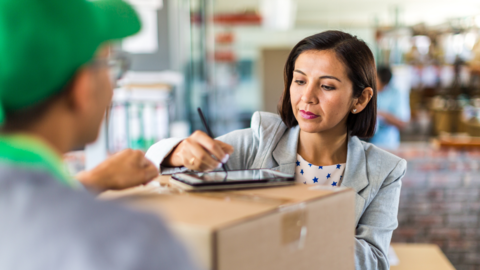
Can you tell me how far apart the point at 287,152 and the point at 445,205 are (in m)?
2.46

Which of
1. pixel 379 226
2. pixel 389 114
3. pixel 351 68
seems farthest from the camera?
pixel 389 114

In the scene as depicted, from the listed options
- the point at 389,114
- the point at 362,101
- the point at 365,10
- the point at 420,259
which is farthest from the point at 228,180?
the point at 365,10

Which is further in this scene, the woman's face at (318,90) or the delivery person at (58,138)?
the woman's face at (318,90)

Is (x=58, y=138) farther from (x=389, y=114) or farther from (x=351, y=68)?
(x=389, y=114)

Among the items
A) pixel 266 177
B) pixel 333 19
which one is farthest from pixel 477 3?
pixel 266 177

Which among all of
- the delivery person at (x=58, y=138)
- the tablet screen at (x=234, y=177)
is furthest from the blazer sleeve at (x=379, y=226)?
the delivery person at (x=58, y=138)

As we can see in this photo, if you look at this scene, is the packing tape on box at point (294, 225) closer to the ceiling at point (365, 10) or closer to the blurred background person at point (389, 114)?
the blurred background person at point (389, 114)

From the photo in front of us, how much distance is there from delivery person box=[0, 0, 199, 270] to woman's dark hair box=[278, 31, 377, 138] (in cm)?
109

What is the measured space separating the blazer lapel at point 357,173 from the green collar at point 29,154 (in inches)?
42.2

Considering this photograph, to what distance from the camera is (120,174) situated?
87cm

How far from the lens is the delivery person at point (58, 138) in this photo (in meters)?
0.40

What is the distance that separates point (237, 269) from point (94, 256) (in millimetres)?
265

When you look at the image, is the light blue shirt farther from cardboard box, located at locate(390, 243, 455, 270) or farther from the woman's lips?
the woman's lips

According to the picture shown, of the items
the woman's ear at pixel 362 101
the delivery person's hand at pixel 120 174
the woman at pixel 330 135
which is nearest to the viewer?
the delivery person's hand at pixel 120 174
